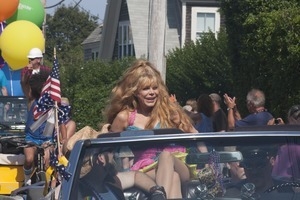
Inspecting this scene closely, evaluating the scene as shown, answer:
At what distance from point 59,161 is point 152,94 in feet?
3.23

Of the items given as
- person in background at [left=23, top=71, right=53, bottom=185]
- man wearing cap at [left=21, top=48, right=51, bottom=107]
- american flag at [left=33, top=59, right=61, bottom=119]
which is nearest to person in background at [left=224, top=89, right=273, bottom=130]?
person in background at [left=23, top=71, right=53, bottom=185]

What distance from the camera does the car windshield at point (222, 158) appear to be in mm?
5770

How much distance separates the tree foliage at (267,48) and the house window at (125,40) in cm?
2326

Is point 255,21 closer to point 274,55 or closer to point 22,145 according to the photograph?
point 274,55

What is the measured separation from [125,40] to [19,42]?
2798cm

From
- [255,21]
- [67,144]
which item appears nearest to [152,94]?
A: [67,144]

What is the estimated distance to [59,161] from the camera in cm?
793

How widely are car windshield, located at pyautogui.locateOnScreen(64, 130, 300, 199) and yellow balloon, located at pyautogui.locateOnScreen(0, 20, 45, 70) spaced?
31.6ft

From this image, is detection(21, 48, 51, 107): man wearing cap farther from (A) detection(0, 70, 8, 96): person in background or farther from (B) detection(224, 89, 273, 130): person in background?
(B) detection(224, 89, 273, 130): person in background

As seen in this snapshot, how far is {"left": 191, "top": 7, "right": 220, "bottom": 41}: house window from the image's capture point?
37.9 meters

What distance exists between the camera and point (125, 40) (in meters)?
43.2

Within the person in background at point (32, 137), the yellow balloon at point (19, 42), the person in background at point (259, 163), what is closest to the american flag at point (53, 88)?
the person in background at point (32, 137)

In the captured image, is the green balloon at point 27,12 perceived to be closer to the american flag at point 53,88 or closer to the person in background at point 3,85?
the person in background at point 3,85

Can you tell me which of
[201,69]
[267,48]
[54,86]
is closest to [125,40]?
[201,69]
